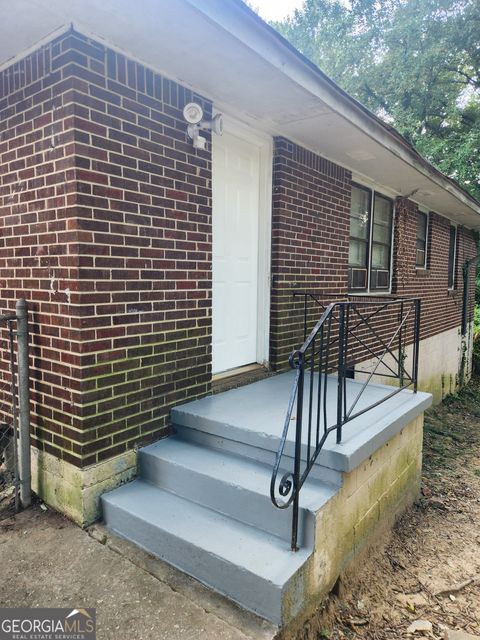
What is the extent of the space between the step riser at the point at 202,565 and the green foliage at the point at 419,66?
12324 mm

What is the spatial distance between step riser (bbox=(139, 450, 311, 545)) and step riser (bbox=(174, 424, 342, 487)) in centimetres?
29

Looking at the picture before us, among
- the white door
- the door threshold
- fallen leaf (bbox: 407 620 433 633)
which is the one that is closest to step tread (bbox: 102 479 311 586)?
fallen leaf (bbox: 407 620 433 633)

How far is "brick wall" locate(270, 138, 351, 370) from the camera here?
13.8 ft

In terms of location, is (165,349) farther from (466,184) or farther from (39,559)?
(466,184)

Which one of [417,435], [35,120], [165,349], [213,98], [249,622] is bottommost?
[249,622]

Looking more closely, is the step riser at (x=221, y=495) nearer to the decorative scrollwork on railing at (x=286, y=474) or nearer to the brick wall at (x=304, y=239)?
the decorative scrollwork on railing at (x=286, y=474)

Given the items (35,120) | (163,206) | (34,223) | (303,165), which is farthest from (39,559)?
(303,165)

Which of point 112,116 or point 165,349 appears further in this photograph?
point 165,349

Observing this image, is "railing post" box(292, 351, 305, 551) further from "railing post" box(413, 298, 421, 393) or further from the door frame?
the door frame

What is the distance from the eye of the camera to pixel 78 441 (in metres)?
2.59

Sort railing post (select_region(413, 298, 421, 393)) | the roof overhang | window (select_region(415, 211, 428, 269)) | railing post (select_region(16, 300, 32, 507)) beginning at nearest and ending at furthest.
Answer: the roof overhang
railing post (select_region(16, 300, 32, 507))
railing post (select_region(413, 298, 421, 393))
window (select_region(415, 211, 428, 269))

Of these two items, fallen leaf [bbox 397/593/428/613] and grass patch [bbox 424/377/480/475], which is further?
grass patch [bbox 424/377/480/475]

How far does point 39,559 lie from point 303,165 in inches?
158

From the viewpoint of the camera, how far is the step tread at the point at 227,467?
93.2 inches
